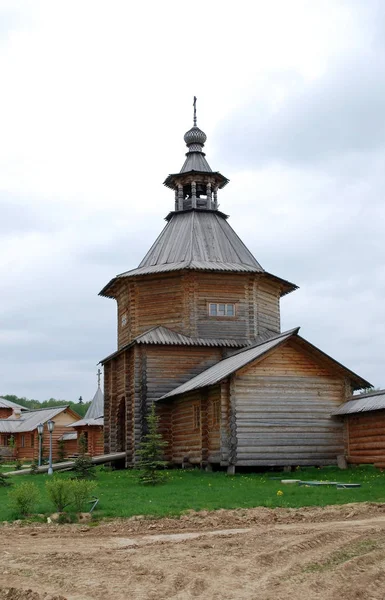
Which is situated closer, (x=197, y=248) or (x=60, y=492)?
(x=60, y=492)

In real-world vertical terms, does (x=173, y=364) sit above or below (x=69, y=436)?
above

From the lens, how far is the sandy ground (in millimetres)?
9078

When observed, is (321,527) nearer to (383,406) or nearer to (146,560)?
(146,560)

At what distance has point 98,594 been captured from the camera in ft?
29.7

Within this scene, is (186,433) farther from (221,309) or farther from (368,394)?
(368,394)

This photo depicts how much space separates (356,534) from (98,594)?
4808 mm

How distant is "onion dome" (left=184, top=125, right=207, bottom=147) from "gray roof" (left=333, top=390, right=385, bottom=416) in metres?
19.8

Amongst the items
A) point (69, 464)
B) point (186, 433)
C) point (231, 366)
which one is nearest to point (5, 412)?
point (69, 464)

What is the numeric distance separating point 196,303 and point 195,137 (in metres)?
12.0

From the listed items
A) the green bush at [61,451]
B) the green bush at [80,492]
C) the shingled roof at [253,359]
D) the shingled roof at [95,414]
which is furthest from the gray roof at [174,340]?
the green bush at [61,451]

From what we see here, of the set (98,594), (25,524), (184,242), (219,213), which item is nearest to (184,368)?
(184,242)

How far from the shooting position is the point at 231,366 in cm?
2708

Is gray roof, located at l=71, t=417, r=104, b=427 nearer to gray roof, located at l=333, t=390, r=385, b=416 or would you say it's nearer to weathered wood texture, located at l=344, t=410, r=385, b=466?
gray roof, located at l=333, t=390, r=385, b=416

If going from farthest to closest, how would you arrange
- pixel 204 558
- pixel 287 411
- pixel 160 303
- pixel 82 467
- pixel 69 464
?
pixel 160 303, pixel 69 464, pixel 287 411, pixel 82 467, pixel 204 558
